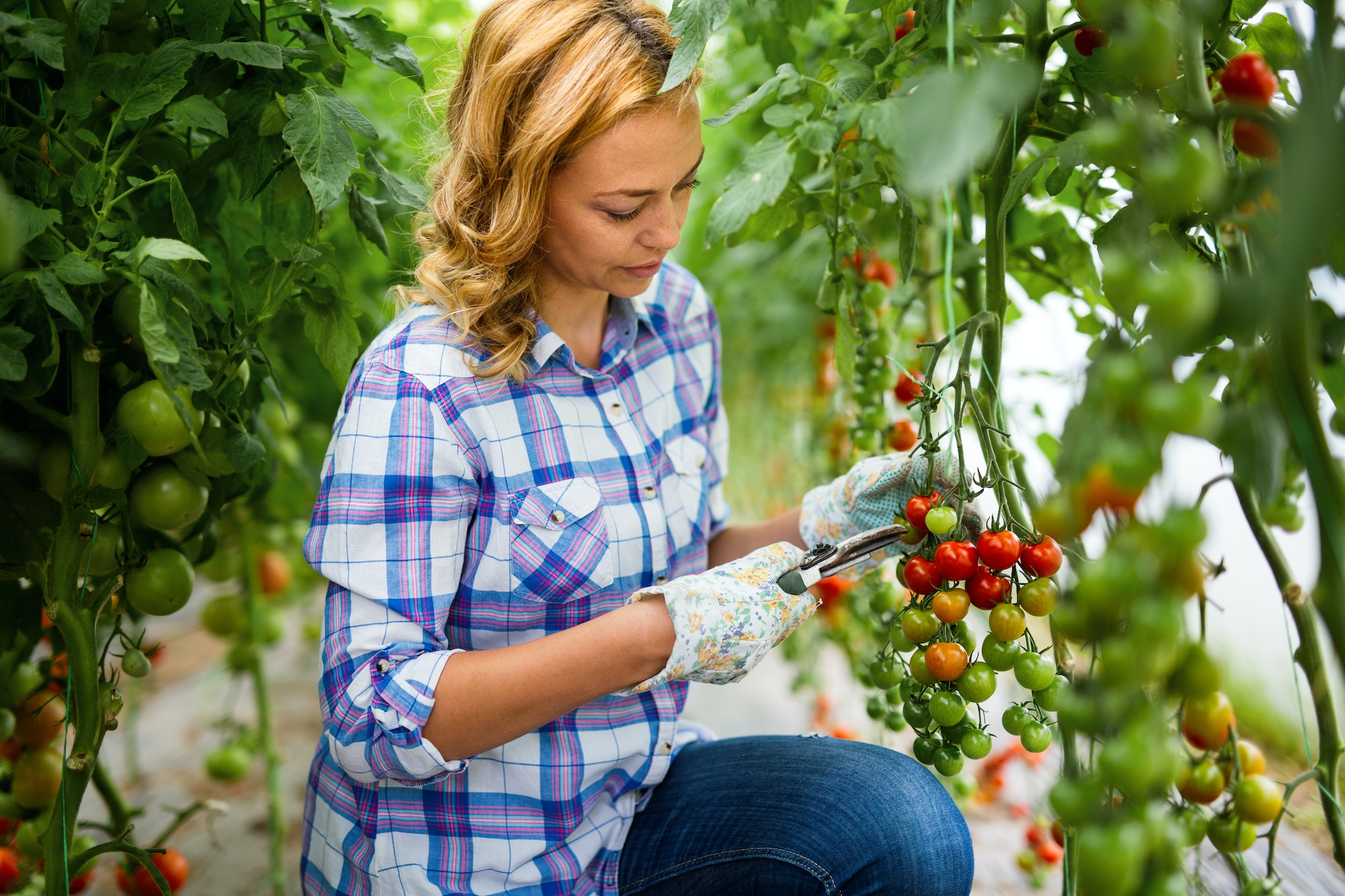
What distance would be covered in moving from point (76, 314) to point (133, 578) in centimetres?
33

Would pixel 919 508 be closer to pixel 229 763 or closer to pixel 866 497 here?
pixel 866 497

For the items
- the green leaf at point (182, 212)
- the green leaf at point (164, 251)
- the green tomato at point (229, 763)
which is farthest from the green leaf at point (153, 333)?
the green tomato at point (229, 763)

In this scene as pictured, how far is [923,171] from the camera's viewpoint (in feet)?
1.43

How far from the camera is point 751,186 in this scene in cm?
88

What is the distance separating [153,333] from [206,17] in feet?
1.07

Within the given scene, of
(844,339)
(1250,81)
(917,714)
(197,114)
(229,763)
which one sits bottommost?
(229,763)

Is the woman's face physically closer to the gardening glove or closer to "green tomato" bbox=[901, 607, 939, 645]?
the gardening glove

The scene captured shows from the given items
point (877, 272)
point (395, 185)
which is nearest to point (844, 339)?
point (877, 272)

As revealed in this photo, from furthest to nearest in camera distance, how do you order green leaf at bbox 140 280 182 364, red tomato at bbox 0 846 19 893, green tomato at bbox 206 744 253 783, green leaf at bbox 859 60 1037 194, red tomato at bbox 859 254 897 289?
green tomato at bbox 206 744 253 783
red tomato at bbox 859 254 897 289
red tomato at bbox 0 846 19 893
green leaf at bbox 140 280 182 364
green leaf at bbox 859 60 1037 194

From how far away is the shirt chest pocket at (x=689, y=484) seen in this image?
1.18 metres

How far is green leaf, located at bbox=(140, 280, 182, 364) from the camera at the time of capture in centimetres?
72

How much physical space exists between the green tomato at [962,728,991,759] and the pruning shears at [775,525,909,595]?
7.3 inches

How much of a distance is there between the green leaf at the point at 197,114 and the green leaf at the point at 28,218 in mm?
129

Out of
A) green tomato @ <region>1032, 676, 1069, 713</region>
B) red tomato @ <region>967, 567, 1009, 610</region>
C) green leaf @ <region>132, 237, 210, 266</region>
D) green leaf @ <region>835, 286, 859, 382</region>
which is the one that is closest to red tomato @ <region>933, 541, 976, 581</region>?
red tomato @ <region>967, 567, 1009, 610</region>
